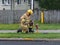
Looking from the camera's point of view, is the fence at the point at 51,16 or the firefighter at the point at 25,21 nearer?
the firefighter at the point at 25,21

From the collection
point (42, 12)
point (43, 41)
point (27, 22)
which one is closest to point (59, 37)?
point (43, 41)

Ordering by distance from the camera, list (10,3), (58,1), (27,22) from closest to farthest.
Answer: (27,22), (58,1), (10,3)

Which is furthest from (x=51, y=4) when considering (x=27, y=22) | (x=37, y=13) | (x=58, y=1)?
(x=27, y=22)

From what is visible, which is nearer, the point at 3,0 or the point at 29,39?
the point at 29,39

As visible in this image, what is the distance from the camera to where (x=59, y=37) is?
16.3 m

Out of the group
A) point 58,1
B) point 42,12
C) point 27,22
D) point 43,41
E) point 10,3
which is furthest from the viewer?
point 10,3

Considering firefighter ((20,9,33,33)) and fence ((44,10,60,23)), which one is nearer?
firefighter ((20,9,33,33))

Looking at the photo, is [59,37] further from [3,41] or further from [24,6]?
[24,6]

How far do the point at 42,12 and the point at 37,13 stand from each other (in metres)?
1.36

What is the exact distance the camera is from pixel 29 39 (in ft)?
52.1

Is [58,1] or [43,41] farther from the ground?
[58,1]

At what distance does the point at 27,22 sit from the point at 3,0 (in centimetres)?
2988

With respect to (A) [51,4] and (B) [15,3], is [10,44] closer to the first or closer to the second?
(A) [51,4]

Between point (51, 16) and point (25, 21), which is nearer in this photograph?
point (25, 21)
